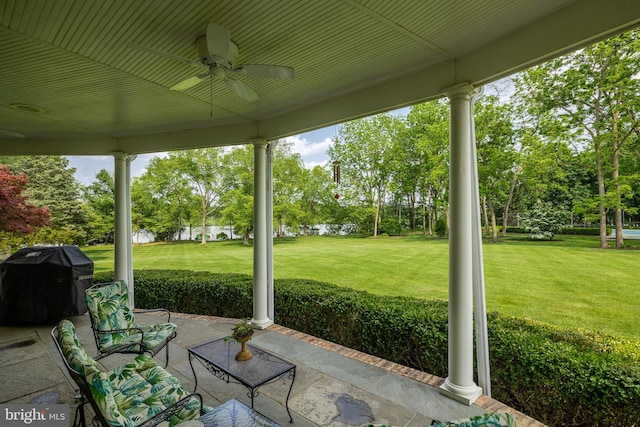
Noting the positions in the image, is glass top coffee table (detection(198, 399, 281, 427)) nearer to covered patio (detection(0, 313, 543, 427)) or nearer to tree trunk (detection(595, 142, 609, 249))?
covered patio (detection(0, 313, 543, 427))

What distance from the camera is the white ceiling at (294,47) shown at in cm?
201

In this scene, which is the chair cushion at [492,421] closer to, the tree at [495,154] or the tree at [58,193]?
the tree at [495,154]

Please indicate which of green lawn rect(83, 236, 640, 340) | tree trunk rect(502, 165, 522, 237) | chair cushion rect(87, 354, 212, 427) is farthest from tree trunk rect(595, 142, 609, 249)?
chair cushion rect(87, 354, 212, 427)

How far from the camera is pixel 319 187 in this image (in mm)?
11141

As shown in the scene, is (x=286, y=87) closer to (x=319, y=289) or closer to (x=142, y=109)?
(x=142, y=109)

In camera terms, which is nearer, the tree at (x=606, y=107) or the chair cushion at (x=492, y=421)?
the chair cushion at (x=492, y=421)

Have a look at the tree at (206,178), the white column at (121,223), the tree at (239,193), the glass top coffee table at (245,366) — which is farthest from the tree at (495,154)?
the tree at (206,178)

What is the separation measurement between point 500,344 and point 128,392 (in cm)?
316

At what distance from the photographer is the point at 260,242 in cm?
470

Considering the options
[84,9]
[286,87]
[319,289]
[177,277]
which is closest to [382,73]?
[286,87]

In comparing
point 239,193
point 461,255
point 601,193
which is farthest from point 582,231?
point 239,193

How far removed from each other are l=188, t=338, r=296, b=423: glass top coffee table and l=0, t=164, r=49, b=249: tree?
25.0 feet

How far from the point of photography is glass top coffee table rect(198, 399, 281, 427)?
176cm

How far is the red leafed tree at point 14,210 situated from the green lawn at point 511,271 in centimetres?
463
